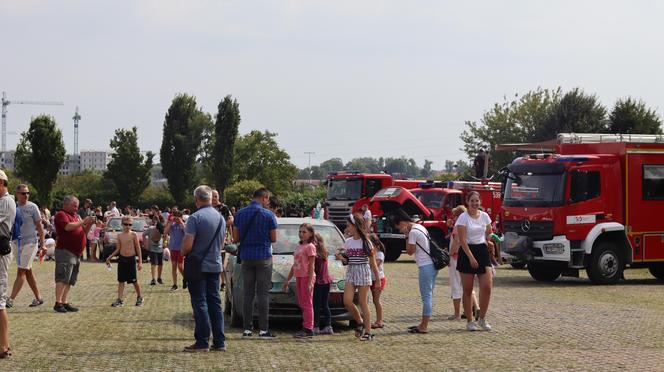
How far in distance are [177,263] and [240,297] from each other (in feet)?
24.3

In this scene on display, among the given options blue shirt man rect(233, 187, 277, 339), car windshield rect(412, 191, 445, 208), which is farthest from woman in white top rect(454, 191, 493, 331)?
car windshield rect(412, 191, 445, 208)

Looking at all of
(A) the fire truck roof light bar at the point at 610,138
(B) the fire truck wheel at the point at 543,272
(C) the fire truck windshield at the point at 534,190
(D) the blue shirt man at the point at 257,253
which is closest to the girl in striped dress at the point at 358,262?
(D) the blue shirt man at the point at 257,253

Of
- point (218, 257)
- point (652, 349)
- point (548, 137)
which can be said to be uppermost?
point (548, 137)

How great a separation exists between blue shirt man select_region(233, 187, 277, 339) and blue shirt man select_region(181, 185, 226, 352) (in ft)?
3.79

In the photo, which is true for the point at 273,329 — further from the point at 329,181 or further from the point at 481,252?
the point at 329,181

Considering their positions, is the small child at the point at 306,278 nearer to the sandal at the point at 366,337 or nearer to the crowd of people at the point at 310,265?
the crowd of people at the point at 310,265

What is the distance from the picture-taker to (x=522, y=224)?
79.5ft

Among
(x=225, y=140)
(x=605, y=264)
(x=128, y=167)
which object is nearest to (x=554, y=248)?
(x=605, y=264)

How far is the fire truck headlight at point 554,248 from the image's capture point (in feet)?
77.1

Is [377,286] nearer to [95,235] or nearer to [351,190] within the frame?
[95,235]

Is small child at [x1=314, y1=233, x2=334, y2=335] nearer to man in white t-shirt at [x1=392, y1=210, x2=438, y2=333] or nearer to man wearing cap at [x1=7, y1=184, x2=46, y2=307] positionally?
man in white t-shirt at [x1=392, y1=210, x2=438, y2=333]

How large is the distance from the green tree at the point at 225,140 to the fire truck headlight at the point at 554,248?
67.4 meters

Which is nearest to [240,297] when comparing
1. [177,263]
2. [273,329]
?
[273,329]

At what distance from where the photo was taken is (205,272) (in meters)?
11.8
